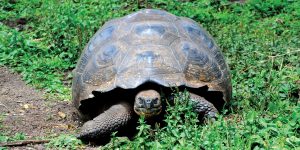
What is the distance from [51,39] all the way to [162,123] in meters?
2.93

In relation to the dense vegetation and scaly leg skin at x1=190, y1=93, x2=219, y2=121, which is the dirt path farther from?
scaly leg skin at x1=190, y1=93, x2=219, y2=121

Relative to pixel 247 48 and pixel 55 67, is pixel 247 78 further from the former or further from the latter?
pixel 55 67

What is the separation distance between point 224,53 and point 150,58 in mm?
2197

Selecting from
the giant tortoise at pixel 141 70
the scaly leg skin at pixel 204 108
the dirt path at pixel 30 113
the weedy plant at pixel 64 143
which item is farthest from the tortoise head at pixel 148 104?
the dirt path at pixel 30 113

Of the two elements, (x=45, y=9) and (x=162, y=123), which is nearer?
(x=162, y=123)

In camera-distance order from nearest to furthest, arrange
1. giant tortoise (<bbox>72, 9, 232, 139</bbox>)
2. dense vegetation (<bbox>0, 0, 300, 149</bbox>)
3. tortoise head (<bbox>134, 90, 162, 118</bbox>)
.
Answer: dense vegetation (<bbox>0, 0, 300, 149</bbox>)
tortoise head (<bbox>134, 90, 162, 118</bbox>)
giant tortoise (<bbox>72, 9, 232, 139</bbox>)

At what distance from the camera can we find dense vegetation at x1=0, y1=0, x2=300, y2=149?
3.92 metres

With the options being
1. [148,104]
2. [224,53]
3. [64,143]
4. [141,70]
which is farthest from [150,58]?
[224,53]

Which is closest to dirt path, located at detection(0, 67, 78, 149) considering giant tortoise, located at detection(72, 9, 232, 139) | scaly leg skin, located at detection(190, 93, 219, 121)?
giant tortoise, located at detection(72, 9, 232, 139)

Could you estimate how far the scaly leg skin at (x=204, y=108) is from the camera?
4.46 metres

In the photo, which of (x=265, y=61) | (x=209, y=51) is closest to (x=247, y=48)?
(x=265, y=61)

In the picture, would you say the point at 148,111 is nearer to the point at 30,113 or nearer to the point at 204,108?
the point at 204,108

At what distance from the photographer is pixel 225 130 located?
3.90 meters

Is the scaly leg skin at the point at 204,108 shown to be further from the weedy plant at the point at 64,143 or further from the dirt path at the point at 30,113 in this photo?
the dirt path at the point at 30,113
